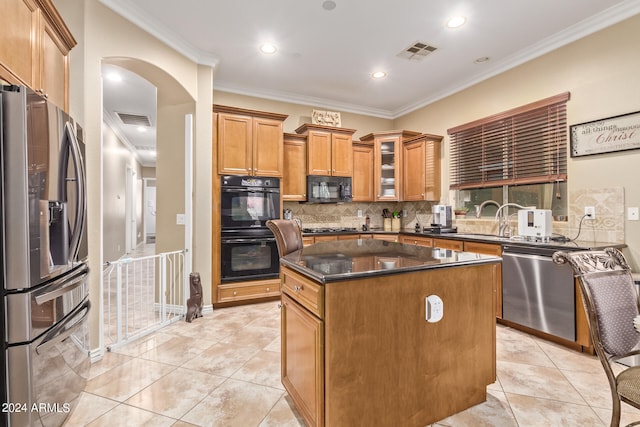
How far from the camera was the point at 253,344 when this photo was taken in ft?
9.23

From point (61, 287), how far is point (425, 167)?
14.5 feet

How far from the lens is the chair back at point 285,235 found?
2.08 metres

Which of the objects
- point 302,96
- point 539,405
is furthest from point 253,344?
point 302,96

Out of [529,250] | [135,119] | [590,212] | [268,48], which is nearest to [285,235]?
[529,250]

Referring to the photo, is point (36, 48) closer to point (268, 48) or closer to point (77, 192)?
point (77, 192)

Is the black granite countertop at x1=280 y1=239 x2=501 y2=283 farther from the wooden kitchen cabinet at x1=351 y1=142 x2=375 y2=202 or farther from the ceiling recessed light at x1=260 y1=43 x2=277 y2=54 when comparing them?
the wooden kitchen cabinet at x1=351 y1=142 x2=375 y2=202

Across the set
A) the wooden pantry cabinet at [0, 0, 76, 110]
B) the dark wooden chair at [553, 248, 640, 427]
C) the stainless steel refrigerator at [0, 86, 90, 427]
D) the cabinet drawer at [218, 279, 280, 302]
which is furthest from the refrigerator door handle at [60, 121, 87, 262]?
the dark wooden chair at [553, 248, 640, 427]

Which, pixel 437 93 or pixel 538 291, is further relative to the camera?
pixel 437 93

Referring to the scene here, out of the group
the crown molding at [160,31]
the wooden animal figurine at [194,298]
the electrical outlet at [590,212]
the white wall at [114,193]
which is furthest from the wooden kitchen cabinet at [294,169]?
the white wall at [114,193]

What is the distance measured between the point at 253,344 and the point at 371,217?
329cm

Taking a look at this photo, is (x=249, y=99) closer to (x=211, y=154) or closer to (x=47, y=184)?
(x=211, y=154)

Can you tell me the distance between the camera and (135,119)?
5.95m

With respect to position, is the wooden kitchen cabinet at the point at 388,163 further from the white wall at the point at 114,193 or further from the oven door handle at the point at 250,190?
the white wall at the point at 114,193

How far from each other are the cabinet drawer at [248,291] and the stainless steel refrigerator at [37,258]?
202 centimetres
